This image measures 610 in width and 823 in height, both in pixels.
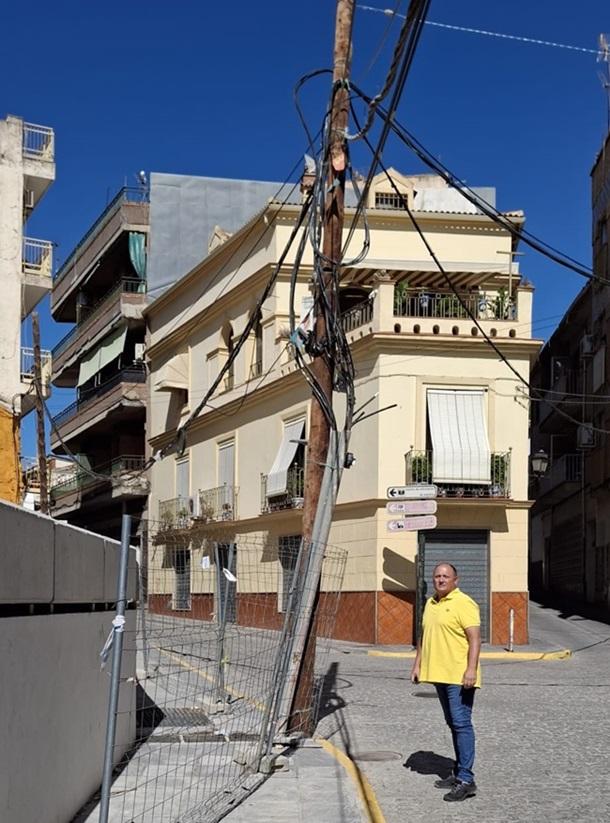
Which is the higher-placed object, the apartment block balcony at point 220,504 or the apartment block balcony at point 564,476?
the apartment block balcony at point 564,476

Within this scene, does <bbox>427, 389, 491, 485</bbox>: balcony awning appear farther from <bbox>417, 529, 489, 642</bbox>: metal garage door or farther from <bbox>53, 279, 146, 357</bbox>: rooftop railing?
<bbox>53, 279, 146, 357</bbox>: rooftop railing

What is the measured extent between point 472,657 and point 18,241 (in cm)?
2170

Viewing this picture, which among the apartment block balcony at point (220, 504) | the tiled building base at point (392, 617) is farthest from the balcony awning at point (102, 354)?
the tiled building base at point (392, 617)

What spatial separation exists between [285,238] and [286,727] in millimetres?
20010

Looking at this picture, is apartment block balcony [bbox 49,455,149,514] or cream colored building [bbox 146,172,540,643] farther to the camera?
apartment block balcony [bbox 49,455,149,514]

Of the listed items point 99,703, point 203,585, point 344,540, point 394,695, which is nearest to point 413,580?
point 344,540

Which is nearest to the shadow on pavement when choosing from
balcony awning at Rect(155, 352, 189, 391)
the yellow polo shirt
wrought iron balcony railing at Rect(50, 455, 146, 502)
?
the yellow polo shirt

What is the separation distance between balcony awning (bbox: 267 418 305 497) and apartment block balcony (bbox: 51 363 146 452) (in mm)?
12909

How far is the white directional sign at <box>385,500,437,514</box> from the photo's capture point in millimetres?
20250

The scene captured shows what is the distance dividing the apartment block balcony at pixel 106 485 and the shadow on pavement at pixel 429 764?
25.2 metres

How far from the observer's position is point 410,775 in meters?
8.97

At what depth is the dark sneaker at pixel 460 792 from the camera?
7.96 metres

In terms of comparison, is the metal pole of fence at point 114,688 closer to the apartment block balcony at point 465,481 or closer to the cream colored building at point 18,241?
the apartment block balcony at point 465,481

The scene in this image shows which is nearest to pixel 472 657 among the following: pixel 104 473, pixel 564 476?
pixel 564 476
